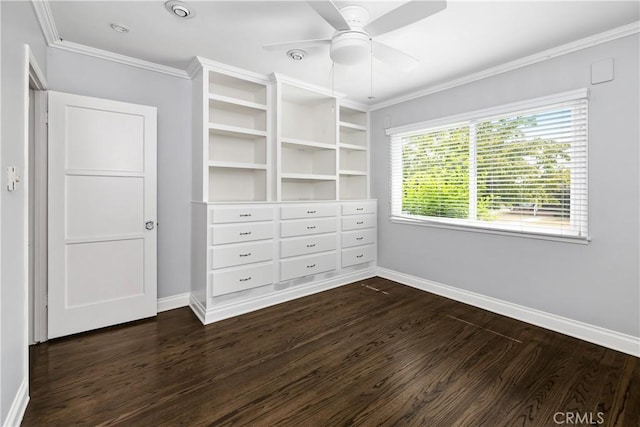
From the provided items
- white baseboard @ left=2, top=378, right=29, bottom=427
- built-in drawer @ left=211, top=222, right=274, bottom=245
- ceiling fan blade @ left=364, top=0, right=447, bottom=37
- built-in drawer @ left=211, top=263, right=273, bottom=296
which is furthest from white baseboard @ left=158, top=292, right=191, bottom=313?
ceiling fan blade @ left=364, top=0, right=447, bottom=37

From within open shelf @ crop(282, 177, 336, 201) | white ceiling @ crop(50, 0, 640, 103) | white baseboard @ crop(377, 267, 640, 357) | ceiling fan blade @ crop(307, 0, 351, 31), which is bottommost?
white baseboard @ crop(377, 267, 640, 357)

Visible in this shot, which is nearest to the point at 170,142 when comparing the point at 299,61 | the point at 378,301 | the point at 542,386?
the point at 299,61

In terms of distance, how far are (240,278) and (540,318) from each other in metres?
2.90

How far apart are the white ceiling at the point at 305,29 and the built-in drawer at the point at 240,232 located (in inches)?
64.3

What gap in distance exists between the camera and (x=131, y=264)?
2.86 meters

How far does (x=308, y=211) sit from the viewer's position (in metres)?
3.59

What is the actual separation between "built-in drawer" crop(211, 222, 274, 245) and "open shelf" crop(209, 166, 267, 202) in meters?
0.37

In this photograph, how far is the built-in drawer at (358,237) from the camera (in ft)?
13.2

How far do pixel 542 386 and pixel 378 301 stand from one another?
1.69 meters

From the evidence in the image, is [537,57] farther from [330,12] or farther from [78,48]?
[78,48]

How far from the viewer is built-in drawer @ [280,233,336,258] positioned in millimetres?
3417

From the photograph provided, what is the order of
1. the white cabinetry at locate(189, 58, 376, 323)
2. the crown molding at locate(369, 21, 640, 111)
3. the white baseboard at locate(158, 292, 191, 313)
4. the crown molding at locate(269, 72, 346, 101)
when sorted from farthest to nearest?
the crown molding at locate(269, 72, 346, 101) → the white baseboard at locate(158, 292, 191, 313) → the white cabinetry at locate(189, 58, 376, 323) → the crown molding at locate(369, 21, 640, 111)

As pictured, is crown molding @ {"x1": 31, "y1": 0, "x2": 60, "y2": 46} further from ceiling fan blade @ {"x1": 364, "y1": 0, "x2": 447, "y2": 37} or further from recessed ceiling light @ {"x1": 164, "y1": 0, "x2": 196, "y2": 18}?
ceiling fan blade @ {"x1": 364, "y1": 0, "x2": 447, "y2": 37}

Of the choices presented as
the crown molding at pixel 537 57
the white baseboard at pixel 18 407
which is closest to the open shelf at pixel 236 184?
the white baseboard at pixel 18 407
